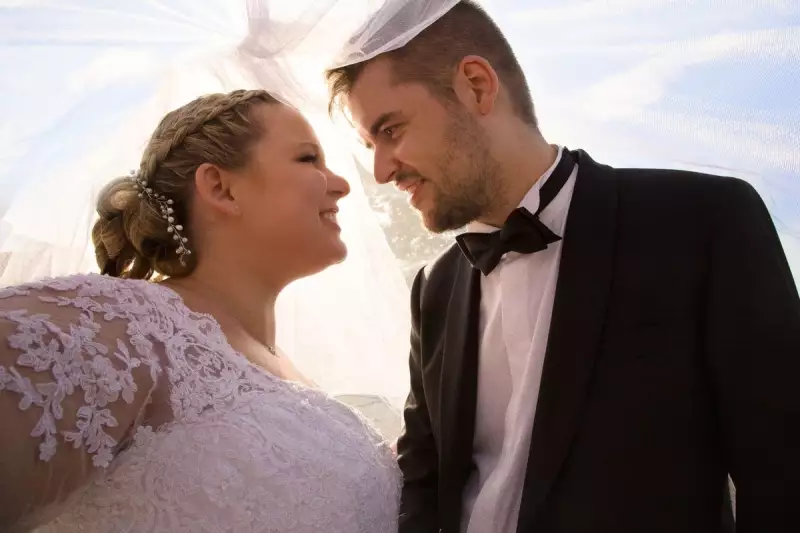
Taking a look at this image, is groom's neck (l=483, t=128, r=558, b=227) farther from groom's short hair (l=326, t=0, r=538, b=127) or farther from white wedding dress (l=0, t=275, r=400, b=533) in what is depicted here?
white wedding dress (l=0, t=275, r=400, b=533)

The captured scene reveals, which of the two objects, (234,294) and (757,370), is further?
(234,294)

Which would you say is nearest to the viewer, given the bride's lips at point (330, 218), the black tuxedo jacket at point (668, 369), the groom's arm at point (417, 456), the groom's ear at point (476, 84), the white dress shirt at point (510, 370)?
the black tuxedo jacket at point (668, 369)

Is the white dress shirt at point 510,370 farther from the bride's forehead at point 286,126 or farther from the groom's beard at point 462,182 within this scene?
the bride's forehead at point 286,126

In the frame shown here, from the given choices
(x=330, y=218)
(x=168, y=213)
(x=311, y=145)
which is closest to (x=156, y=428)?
(x=168, y=213)

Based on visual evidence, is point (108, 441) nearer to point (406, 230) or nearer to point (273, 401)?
point (273, 401)

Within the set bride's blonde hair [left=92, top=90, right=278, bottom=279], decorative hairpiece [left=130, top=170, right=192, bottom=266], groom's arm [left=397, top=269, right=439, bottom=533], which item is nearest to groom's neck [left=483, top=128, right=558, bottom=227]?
groom's arm [left=397, top=269, right=439, bottom=533]

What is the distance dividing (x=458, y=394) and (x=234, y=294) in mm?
678

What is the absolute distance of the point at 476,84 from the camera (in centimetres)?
187

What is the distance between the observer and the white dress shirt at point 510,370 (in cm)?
151

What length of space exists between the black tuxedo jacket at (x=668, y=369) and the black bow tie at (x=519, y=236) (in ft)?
0.23

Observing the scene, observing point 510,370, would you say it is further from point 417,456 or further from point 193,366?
point 193,366

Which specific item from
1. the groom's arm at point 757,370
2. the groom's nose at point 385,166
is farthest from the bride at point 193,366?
the groom's arm at point 757,370

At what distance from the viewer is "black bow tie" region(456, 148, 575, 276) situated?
1.59 m

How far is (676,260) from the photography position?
4.81 ft
